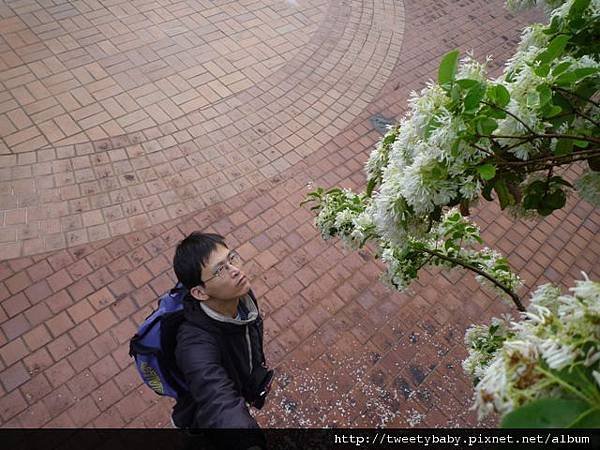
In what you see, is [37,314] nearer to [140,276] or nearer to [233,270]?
[140,276]

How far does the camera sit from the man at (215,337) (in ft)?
6.98

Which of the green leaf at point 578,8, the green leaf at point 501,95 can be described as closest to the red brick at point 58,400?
the green leaf at point 501,95

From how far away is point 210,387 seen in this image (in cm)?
217

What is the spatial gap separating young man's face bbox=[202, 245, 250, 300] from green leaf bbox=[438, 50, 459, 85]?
145cm

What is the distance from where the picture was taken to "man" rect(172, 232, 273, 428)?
83.8 inches

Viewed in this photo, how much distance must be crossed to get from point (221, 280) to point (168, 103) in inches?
173

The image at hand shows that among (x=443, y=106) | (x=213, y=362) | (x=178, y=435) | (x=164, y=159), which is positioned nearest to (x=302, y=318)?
(x=178, y=435)

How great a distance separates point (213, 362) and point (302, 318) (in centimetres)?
225

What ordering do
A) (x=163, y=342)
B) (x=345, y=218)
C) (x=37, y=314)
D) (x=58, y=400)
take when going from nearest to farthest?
(x=163, y=342) < (x=345, y=218) < (x=58, y=400) < (x=37, y=314)

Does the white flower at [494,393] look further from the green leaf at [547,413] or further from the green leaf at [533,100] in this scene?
the green leaf at [533,100]

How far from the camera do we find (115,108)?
233 inches

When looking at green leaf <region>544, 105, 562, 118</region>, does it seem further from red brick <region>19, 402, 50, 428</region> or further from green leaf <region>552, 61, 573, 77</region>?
red brick <region>19, 402, 50, 428</region>

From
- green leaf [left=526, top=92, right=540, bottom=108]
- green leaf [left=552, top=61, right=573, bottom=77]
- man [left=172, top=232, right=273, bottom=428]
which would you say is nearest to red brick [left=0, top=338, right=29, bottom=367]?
man [left=172, top=232, right=273, bottom=428]

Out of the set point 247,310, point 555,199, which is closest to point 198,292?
point 247,310
